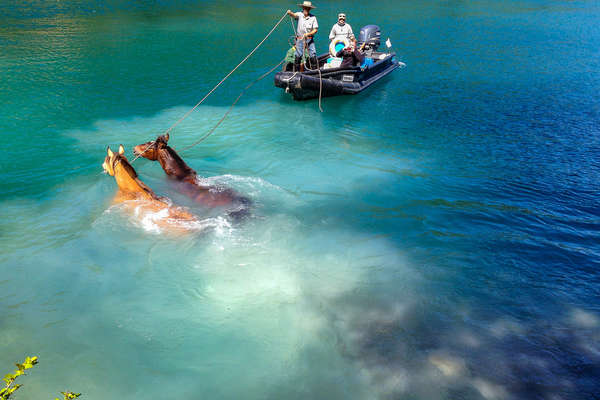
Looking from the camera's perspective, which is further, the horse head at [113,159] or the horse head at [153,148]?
the horse head at [153,148]

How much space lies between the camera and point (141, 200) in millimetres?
7379

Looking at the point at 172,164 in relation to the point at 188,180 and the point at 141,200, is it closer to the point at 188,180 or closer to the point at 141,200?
the point at 188,180

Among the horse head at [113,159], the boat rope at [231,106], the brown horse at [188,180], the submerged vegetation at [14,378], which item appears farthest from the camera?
the boat rope at [231,106]

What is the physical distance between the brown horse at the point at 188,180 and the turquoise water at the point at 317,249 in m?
0.33

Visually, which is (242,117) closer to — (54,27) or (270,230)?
(270,230)

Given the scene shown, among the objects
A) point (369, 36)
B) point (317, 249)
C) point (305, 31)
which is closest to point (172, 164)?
point (317, 249)

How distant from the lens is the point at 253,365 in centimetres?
473

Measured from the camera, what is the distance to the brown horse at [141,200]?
705 cm

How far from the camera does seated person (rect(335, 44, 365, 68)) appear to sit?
1441cm

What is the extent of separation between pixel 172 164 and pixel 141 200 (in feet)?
3.70

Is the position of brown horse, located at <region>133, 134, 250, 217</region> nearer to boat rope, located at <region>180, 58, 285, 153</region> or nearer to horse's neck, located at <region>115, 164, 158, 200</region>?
horse's neck, located at <region>115, 164, 158, 200</region>

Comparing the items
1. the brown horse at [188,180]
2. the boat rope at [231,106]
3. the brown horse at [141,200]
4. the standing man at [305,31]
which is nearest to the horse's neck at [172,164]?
the brown horse at [188,180]

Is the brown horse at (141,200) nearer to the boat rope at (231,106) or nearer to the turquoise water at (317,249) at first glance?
the turquoise water at (317,249)

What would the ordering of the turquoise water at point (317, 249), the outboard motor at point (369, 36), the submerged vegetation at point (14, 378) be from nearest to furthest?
the submerged vegetation at point (14, 378)
the turquoise water at point (317, 249)
the outboard motor at point (369, 36)
